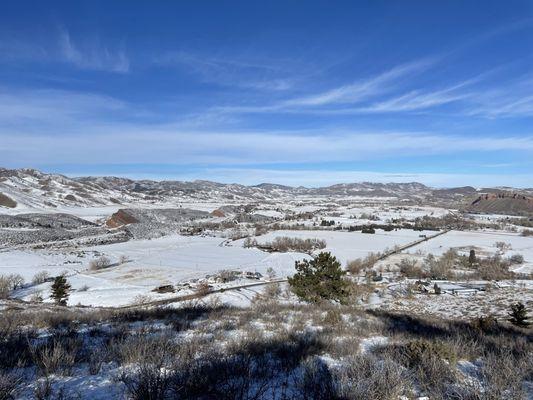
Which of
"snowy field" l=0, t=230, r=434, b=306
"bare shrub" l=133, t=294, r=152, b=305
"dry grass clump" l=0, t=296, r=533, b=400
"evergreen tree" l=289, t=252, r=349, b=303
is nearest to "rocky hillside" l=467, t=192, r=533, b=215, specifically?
"snowy field" l=0, t=230, r=434, b=306

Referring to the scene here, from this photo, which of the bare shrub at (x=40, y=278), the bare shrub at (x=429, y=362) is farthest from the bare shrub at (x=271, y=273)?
the bare shrub at (x=429, y=362)

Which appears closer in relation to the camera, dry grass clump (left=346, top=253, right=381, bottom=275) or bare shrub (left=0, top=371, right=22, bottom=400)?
bare shrub (left=0, top=371, right=22, bottom=400)

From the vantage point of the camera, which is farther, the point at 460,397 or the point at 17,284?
the point at 17,284

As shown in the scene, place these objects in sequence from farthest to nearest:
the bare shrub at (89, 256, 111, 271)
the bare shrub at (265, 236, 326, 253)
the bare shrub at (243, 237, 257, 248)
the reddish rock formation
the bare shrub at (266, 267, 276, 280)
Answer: the reddish rock formation, the bare shrub at (243, 237, 257, 248), the bare shrub at (265, 236, 326, 253), the bare shrub at (89, 256, 111, 271), the bare shrub at (266, 267, 276, 280)

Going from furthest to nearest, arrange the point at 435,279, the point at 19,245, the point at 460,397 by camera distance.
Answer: the point at 19,245 → the point at 435,279 → the point at 460,397

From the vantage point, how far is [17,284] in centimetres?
3072

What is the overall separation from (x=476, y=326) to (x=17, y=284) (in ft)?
107

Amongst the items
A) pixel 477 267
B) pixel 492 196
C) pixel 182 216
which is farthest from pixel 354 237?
pixel 492 196

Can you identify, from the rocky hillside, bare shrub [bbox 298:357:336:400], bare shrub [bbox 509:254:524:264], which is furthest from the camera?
the rocky hillside

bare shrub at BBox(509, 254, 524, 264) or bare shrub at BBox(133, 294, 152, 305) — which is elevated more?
bare shrub at BBox(133, 294, 152, 305)

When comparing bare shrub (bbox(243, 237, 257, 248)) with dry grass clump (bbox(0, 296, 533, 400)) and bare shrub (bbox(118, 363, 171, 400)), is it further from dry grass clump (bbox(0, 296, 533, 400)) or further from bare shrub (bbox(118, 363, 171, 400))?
bare shrub (bbox(118, 363, 171, 400))

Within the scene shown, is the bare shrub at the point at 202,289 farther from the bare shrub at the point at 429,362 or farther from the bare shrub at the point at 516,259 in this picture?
the bare shrub at the point at 516,259

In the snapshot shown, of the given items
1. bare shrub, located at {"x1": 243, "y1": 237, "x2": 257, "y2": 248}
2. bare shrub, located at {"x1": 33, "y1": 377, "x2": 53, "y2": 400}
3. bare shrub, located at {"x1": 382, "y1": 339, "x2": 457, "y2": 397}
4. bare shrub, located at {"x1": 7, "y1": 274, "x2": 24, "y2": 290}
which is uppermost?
bare shrub, located at {"x1": 33, "y1": 377, "x2": 53, "y2": 400}

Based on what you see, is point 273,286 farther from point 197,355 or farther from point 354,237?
point 354,237
